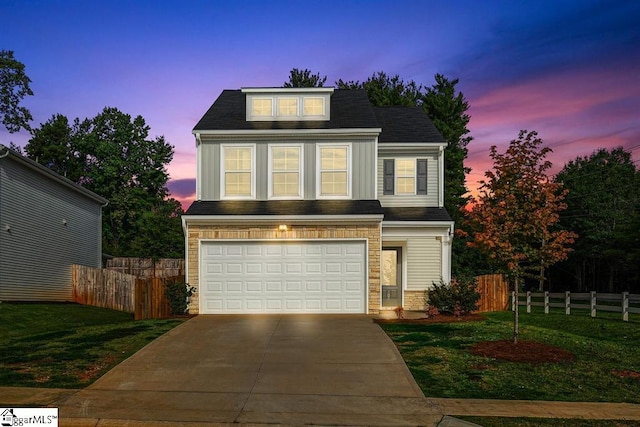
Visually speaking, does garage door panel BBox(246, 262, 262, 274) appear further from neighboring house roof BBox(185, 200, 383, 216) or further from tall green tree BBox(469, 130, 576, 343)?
tall green tree BBox(469, 130, 576, 343)

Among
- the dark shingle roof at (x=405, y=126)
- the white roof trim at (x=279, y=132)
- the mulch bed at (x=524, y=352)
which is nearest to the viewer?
the mulch bed at (x=524, y=352)

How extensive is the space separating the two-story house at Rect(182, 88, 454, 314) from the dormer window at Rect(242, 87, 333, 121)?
41 millimetres

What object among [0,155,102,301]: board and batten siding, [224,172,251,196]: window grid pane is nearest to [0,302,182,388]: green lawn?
[0,155,102,301]: board and batten siding

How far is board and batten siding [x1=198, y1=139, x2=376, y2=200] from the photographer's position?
61.0 ft

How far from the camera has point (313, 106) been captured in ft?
65.8

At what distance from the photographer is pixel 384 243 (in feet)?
65.6

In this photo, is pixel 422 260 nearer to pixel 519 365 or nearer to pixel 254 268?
pixel 254 268

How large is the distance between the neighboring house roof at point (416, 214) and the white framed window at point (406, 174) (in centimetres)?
95

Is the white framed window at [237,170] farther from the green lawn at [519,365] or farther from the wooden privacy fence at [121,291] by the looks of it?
the green lawn at [519,365]

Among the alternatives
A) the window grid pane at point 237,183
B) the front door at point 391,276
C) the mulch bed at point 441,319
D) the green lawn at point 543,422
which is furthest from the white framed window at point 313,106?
the green lawn at point 543,422

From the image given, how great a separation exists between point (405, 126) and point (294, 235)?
821 centimetres

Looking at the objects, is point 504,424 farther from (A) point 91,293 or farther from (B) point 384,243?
(A) point 91,293

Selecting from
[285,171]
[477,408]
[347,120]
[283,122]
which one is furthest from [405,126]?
[477,408]

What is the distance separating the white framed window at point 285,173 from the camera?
18750mm
